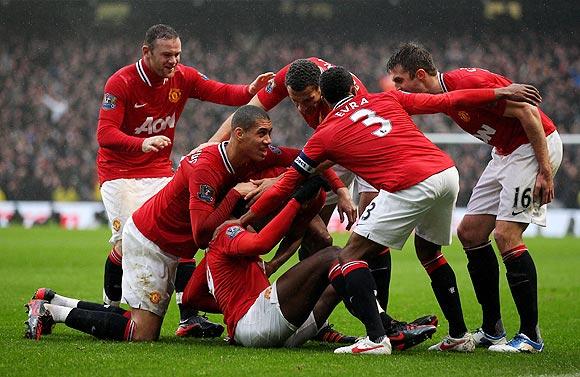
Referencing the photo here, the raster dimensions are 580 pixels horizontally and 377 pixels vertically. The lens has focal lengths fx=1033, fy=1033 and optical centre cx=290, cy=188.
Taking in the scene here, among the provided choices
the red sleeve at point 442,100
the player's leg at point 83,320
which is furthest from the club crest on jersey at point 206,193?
the red sleeve at point 442,100

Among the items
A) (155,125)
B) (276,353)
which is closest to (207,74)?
(155,125)

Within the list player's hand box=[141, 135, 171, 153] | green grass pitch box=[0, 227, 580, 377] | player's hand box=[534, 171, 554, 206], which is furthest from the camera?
player's hand box=[141, 135, 171, 153]

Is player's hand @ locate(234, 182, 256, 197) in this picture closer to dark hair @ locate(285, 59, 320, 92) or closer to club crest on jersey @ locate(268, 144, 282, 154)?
club crest on jersey @ locate(268, 144, 282, 154)

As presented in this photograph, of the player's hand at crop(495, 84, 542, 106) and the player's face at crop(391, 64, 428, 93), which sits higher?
the player's face at crop(391, 64, 428, 93)

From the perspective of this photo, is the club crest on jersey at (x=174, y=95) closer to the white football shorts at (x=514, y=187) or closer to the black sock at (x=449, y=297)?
the white football shorts at (x=514, y=187)

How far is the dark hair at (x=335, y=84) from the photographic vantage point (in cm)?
747

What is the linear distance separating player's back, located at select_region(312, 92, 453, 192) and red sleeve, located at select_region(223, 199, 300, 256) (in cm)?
45

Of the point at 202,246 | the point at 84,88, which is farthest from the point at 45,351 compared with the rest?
the point at 84,88

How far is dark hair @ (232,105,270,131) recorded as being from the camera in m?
7.68

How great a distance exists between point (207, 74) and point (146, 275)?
2626 centimetres

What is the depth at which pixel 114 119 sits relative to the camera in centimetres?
954

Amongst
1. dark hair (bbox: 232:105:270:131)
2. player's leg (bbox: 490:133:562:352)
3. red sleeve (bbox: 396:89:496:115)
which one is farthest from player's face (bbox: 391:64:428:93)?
dark hair (bbox: 232:105:270:131)

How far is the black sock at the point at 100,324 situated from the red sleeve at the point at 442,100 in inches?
108

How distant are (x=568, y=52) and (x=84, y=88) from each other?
51.9 feet
